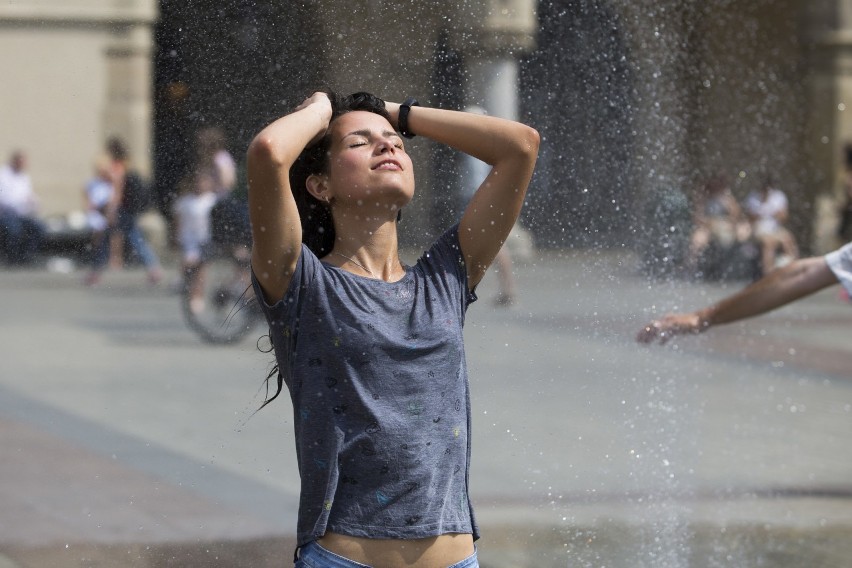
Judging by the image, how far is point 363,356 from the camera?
7.63ft

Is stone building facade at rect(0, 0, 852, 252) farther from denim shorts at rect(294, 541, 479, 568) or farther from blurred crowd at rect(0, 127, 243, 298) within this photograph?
denim shorts at rect(294, 541, 479, 568)

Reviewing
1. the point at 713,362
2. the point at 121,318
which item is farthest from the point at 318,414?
the point at 121,318

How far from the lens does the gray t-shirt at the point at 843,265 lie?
12.5ft

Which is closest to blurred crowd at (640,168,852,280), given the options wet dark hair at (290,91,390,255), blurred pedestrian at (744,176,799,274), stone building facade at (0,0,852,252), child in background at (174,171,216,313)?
blurred pedestrian at (744,176,799,274)

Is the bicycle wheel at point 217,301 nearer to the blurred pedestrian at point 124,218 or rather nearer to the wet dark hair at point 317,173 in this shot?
the blurred pedestrian at point 124,218

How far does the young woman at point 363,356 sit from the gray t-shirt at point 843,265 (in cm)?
169

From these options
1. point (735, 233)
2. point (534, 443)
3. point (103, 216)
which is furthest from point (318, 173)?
point (103, 216)

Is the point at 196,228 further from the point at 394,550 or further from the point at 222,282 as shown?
the point at 394,550

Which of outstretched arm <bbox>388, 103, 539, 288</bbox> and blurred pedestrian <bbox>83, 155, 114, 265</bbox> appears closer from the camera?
outstretched arm <bbox>388, 103, 539, 288</bbox>

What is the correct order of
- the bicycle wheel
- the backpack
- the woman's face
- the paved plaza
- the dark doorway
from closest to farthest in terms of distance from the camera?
the woman's face < the paved plaza < the dark doorway < the bicycle wheel < the backpack

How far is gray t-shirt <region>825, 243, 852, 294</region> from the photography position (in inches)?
150

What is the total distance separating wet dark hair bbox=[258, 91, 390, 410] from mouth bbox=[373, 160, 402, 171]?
0.48ft

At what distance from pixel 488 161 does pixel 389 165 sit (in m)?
0.29

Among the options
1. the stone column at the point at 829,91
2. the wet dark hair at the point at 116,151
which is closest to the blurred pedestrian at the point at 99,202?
the wet dark hair at the point at 116,151
